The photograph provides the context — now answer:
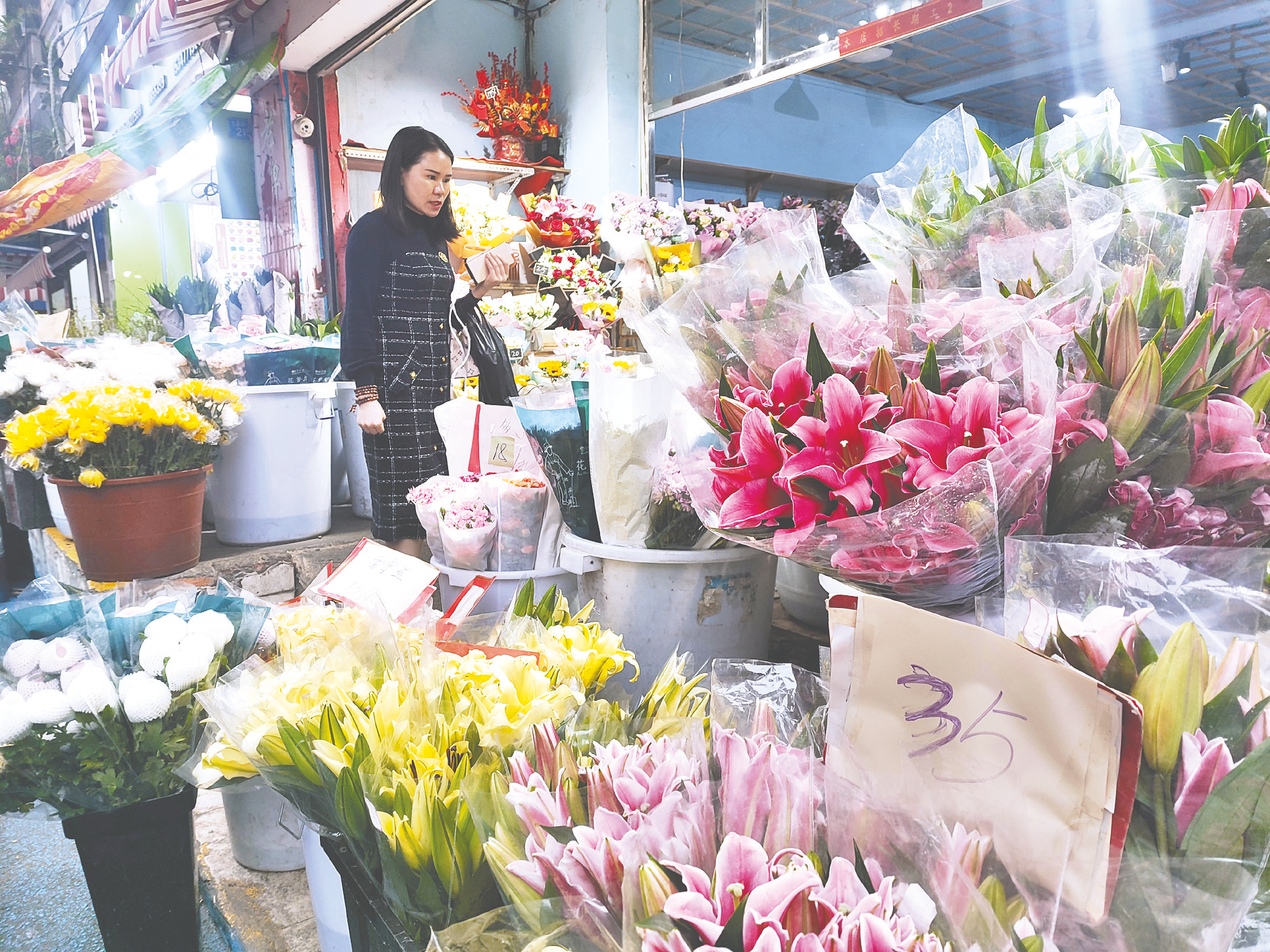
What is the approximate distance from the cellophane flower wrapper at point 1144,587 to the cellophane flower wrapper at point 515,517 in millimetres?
1222

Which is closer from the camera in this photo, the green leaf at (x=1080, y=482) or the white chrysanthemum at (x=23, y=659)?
the green leaf at (x=1080, y=482)

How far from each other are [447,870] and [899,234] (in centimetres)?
91

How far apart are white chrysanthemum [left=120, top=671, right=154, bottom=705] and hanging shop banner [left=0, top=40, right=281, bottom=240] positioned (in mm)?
4697

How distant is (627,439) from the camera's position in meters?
1.32

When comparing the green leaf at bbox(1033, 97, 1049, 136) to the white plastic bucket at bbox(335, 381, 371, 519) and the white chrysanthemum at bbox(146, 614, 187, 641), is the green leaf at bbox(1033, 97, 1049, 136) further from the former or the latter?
the white plastic bucket at bbox(335, 381, 371, 519)

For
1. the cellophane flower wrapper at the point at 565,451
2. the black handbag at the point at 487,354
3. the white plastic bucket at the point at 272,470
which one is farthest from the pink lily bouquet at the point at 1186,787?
the white plastic bucket at the point at 272,470

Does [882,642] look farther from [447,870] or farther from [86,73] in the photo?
[86,73]

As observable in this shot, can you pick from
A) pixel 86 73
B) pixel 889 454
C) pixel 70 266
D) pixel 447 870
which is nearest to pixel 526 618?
pixel 447 870

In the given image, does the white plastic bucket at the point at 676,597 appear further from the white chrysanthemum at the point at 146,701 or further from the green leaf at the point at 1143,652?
the green leaf at the point at 1143,652

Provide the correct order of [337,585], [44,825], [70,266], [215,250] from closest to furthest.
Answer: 1. [337,585]
2. [44,825]
3. [70,266]
4. [215,250]

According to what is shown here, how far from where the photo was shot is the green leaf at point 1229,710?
1.57 ft

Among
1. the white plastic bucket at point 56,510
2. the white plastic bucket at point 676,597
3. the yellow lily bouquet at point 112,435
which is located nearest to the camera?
the white plastic bucket at point 676,597

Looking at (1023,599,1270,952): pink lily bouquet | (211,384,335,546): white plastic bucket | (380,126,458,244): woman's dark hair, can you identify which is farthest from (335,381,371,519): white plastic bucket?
(1023,599,1270,952): pink lily bouquet

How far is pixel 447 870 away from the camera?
666mm
